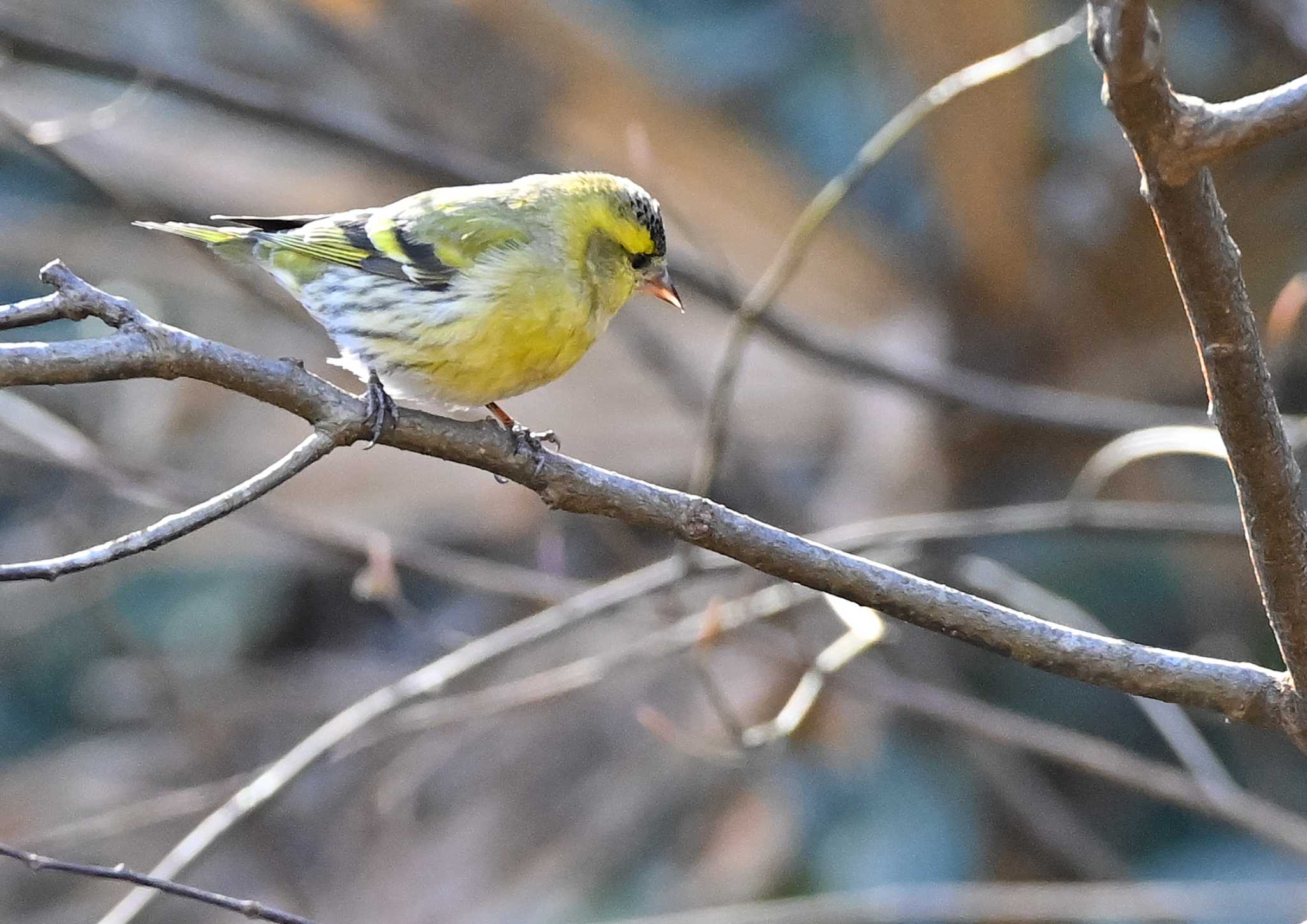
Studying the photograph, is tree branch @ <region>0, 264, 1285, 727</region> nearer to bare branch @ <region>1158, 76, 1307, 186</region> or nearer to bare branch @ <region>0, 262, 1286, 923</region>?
bare branch @ <region>0, 262, 1286, 923</region>

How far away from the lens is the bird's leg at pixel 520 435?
1.63 meters

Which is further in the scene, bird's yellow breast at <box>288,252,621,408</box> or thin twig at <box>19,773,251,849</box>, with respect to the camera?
thin twig at <box>19,773,251,849</box>

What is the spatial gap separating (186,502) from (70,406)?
186 centimetres

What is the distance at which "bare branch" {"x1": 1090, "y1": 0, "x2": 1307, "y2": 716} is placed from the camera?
38.6 inches

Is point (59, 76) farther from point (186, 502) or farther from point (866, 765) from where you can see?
point (866, 765)

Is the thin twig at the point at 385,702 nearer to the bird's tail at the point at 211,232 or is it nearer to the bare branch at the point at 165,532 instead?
the bird's tail at the point at 211,232

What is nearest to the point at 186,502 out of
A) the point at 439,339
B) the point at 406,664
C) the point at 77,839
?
the point at 77,839

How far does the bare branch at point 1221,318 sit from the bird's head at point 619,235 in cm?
129

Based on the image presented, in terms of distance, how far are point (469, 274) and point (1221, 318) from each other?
1360mm

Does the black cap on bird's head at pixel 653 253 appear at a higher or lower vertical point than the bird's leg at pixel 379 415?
higher

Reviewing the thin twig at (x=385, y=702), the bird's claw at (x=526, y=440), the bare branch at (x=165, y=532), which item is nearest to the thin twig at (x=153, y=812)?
the thin twig at (x=385, y=702)

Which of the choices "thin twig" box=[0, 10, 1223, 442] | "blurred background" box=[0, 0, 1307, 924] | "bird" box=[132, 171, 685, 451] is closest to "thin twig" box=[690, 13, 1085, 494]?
"bird" box=[132, 171, 685, 451]

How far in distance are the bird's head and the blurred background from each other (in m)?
0.52

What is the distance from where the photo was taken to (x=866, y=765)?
387 centimetres
